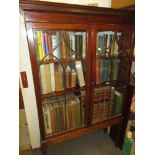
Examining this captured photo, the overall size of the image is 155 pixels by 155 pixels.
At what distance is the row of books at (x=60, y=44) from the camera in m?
1.17

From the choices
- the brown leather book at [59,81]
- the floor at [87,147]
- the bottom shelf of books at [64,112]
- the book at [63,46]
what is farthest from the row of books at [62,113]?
the floor at [87,147]

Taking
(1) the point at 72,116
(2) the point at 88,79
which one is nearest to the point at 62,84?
(2) the point at 88,79

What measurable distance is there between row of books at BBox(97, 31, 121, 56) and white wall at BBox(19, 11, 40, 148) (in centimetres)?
76

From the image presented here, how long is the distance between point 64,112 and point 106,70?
0.65 meters

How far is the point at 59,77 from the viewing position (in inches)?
52.6

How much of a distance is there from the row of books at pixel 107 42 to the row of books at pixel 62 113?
1.81 ft

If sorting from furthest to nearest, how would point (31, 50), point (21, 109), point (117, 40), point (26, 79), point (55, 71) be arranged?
point (21, 109) < point (26, 79) < point (117, 40) < point (55, 71) < point (31, 50)

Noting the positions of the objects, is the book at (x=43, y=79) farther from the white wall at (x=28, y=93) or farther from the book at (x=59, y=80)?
the white wall at (x=28, y=93)
